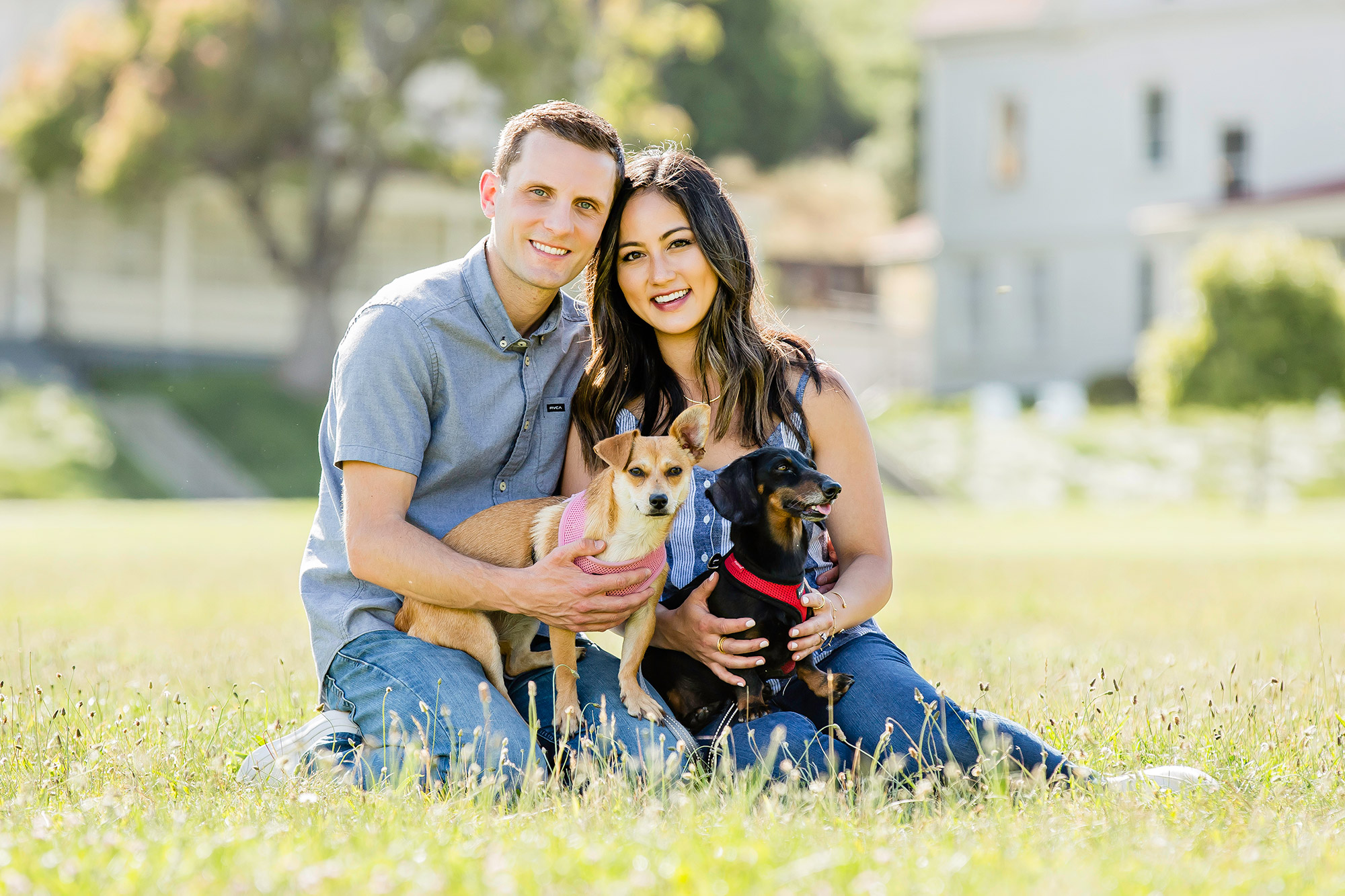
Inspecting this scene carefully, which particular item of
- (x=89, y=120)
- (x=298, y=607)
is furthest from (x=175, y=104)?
(x=298, y=607)

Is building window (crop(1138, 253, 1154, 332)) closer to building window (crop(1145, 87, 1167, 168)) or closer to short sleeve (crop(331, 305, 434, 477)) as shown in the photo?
building window (crop(1145, 87, 1167, 168))

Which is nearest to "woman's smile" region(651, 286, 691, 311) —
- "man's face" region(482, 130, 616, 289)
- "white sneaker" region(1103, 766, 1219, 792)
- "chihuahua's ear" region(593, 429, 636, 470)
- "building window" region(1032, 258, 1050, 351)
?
"man's face" region(482, 130, 616, 289)

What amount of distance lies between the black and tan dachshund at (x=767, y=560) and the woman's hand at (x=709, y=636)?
36 mm

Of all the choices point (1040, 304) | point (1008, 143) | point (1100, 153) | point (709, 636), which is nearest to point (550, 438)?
point (709, 636)

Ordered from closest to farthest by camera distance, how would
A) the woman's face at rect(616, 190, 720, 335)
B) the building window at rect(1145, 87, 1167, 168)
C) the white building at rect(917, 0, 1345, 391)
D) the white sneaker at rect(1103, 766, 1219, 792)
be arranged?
the white sneaker at rect(1103, 766, 1219, 792)
the woman's face at rect(616, 190, 720, 335)
the white building at rect(917, 0, 1345, 391)
the building window at rect(1145, 87, 1167, 168)

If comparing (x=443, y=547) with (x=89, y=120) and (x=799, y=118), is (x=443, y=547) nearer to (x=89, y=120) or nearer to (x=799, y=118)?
(x=89, y=120)

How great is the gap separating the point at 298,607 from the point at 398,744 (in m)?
5.73

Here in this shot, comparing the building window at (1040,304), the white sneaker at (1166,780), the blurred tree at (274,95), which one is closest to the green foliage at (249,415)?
the blurred tree at (274,95)

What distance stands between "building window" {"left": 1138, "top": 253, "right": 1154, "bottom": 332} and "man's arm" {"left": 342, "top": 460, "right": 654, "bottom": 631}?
93.5ft

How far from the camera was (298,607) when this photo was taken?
911cm

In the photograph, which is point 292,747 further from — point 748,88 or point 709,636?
point 748,88

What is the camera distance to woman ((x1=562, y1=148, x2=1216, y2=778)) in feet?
13.9

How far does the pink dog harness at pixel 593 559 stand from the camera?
404 cm

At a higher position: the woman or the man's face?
the man's face
